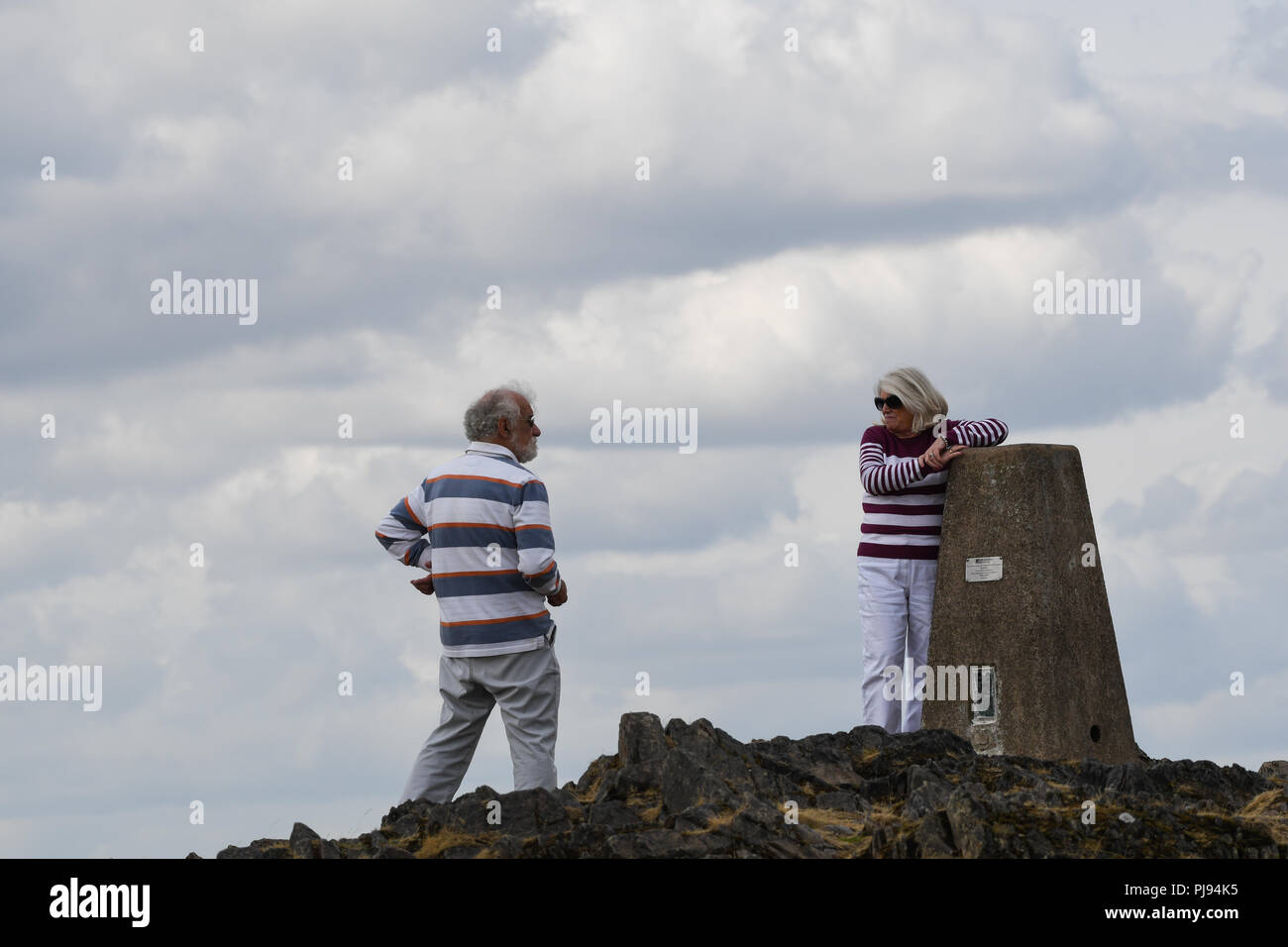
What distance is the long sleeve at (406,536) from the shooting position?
9273 millimetres

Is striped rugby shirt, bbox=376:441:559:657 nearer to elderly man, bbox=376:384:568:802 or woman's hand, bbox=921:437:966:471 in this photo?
elderly man, bbox=376:384:568:802

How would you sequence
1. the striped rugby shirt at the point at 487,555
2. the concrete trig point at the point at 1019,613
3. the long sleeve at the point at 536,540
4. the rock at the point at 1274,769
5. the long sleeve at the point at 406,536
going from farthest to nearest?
the rock at the point at 1274,769 → the concrete trig point at the point at 1019,613 → the long sleeve at the point at 406,536 → the striped rugby shirt at the point at 487,555 → the long sleeve at the point at 536,540

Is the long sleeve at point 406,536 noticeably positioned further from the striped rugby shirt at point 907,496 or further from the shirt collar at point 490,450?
the striped rugby shirt at point 907,496

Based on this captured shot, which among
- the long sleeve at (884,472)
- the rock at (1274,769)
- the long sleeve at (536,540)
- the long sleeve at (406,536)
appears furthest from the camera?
the rock at (1274,769)

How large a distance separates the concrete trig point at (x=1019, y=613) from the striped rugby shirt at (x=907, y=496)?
146mm

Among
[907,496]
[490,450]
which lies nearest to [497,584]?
[490,450]

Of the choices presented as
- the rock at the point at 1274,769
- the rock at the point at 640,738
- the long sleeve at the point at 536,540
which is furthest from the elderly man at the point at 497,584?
the rock at the point at 1274,769

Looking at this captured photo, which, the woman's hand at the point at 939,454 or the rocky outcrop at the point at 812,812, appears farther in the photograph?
the woman's hand at the point at 939,454

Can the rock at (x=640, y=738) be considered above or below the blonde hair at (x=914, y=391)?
below

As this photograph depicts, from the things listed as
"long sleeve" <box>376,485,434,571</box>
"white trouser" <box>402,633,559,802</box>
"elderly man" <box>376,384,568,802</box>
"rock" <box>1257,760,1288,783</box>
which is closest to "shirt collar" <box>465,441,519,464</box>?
"elderly man" <box>376,384,568,802</box>

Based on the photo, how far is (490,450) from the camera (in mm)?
8914

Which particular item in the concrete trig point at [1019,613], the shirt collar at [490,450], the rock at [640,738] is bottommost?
the rock at [640,738]
